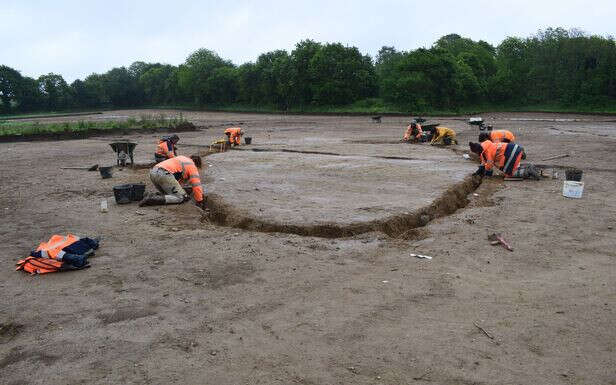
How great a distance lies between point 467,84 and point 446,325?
41660mm

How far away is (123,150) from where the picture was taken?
14312mm

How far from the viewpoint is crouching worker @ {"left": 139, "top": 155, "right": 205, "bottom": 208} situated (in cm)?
889

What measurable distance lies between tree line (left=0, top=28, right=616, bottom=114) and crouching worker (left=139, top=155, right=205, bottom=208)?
3429cm

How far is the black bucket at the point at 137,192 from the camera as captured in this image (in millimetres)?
9250

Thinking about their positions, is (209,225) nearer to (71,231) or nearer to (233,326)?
(71,231)

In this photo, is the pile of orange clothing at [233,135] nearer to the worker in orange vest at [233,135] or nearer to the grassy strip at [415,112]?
the worker in orange vest at [233,135]

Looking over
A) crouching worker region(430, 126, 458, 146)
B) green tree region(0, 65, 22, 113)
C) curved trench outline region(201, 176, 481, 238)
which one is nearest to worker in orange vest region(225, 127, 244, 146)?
crouching worker region(430, 126, 458, 146)

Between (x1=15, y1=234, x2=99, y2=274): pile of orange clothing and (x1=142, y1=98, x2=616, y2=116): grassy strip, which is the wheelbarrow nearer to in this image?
(x1=15, y1=234, x2=99, y2=274): pile of orange clothing

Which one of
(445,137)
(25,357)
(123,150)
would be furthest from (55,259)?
(445,137)

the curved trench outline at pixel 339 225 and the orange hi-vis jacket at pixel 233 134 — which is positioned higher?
the orange hi-vis jacket at pixel 233 134

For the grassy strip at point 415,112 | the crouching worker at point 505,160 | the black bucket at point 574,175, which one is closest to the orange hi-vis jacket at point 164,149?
the crouching worker at point 505,160

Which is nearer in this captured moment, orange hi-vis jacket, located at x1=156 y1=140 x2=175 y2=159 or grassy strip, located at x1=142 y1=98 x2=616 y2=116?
orange hi-vis jacket, located at x1=156 y1=140 x2=175 y2=159

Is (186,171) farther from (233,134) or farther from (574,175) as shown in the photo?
(233,134)

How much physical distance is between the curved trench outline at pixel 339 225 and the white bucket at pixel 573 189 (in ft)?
5.89
